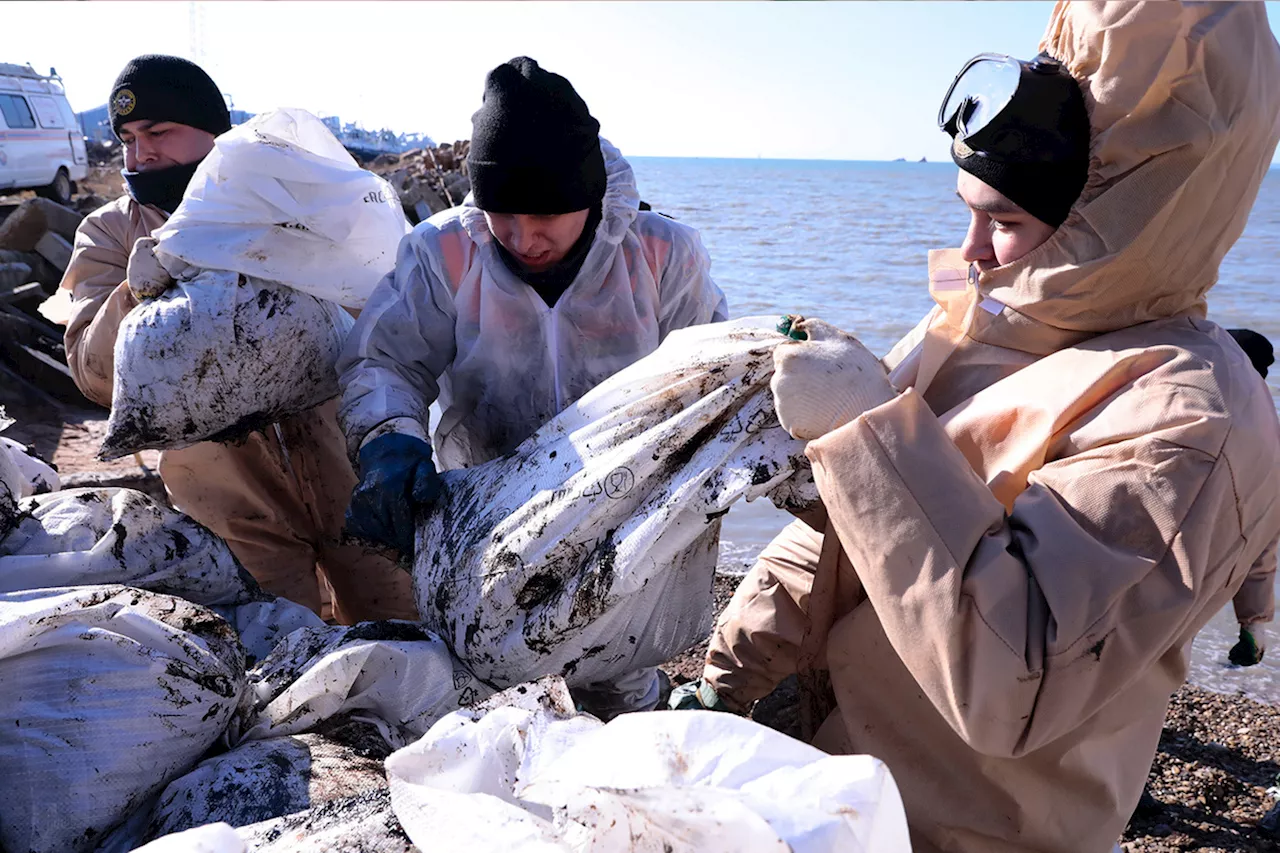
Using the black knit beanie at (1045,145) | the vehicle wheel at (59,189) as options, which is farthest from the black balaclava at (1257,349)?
the vehicle wheel at (59,189)

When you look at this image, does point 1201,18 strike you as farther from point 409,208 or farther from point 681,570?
point 409,208

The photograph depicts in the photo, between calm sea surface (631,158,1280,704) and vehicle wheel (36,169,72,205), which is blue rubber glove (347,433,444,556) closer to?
calm sea surface (631,158,1280,704)

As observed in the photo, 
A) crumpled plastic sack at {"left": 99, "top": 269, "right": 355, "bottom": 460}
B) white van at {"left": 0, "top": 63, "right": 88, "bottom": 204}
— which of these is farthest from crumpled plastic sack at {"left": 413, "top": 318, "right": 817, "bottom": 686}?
white van at {"left": 0, "top": 63, "right": 88, "bottom": 204}

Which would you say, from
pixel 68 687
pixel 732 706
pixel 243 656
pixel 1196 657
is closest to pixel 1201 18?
pixel 732 706

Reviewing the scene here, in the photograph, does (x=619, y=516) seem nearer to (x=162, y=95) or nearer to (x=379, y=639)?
(x=379, y=639)

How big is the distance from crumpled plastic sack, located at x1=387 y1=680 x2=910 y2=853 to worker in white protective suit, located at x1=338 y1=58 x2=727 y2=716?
84cm

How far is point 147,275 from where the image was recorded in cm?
228

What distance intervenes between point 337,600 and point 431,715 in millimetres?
1171

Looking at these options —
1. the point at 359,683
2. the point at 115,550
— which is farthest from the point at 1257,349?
the point at 115,550

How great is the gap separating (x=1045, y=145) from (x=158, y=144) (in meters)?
2.36

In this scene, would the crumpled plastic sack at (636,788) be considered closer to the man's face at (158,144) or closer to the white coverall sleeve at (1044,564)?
the white coverall sleeve at (1044,564)

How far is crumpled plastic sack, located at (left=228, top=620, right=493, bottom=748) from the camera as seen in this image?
5.61ft

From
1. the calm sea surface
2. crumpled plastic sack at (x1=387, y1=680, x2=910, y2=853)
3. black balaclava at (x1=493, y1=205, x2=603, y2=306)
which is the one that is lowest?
the calm sea surface

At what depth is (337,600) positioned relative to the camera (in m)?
2.89
